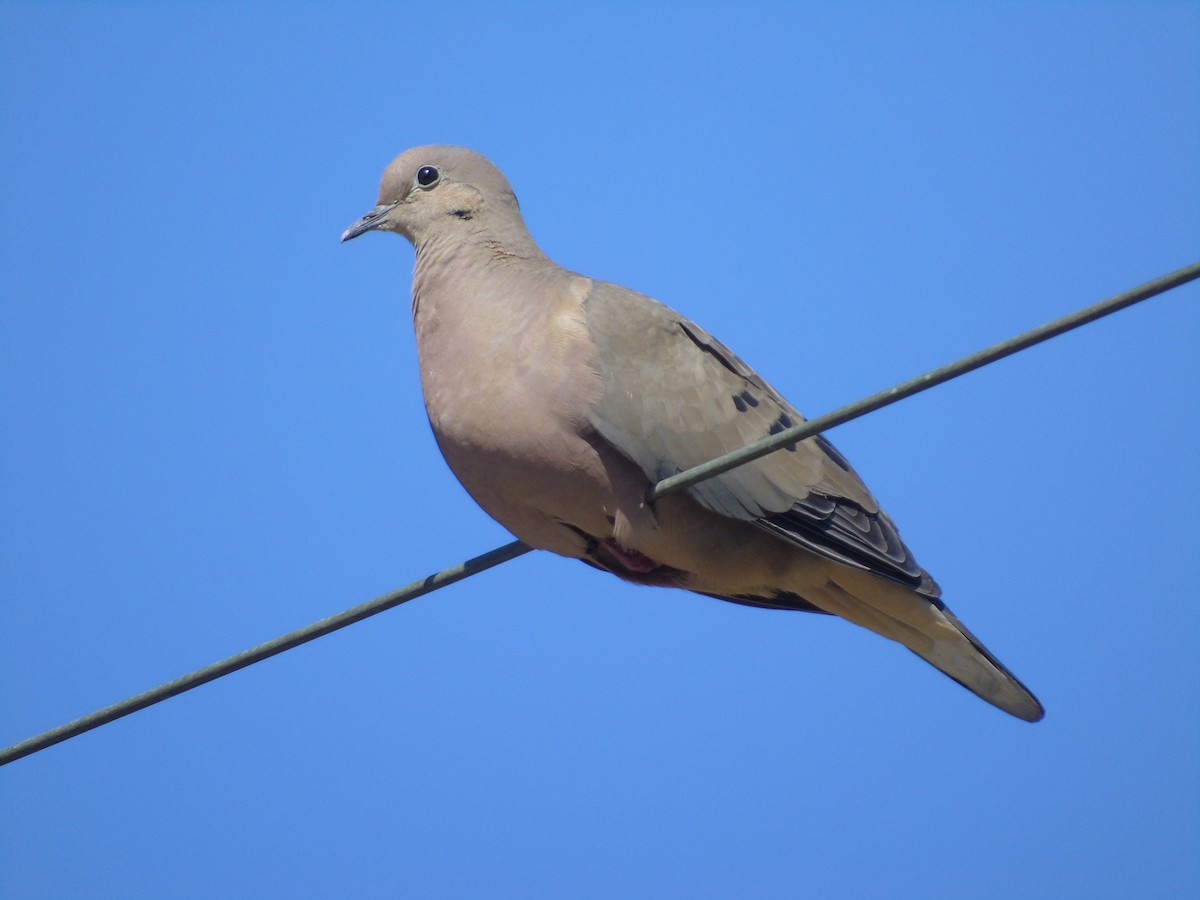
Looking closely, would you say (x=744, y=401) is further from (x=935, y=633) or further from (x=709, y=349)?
(x=935, y=633)

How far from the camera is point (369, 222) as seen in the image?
450 centimetres

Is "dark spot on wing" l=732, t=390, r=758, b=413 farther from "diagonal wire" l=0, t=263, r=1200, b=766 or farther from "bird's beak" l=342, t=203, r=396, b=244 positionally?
"bird's beak" l=342, t=203, r=396, b=244

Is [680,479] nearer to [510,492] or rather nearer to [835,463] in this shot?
[510,492]

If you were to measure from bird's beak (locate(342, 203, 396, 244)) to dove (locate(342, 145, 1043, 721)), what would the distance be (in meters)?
0.22

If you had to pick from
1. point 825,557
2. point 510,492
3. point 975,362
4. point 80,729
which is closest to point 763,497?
point 825,557

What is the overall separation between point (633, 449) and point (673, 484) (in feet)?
1.61

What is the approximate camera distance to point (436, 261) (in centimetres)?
408

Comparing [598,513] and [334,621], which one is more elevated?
[598,513]

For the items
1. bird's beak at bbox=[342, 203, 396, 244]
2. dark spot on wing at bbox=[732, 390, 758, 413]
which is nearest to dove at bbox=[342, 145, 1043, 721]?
dark spot on wing at bbox=[732, 390, 758, 413]

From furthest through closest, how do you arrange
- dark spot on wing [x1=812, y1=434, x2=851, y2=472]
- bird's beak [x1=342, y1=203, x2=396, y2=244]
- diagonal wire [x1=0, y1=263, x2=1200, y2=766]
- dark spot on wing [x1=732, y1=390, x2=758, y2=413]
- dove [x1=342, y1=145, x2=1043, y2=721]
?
bird's beak [x1=342, y1=203, x2=396, y2=244] → dark spot on wing [x1=812, y1=434, x2=851, y2=472] → dark spot on wing [x1=732, y1=390, x2=758, y2=413] → dove [x1=342, y1=145, x2=1043, y2=721] → diagonal wire [x1=0, y1=263, x2=1200, y2=766]

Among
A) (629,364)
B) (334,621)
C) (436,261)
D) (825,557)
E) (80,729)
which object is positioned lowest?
(80,729)

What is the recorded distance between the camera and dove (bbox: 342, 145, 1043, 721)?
3.56m

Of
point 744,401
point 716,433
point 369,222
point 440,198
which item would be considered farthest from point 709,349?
point 369,222

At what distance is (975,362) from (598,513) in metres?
1.28
